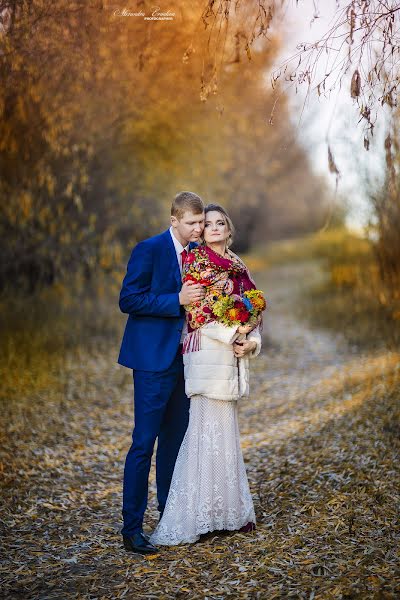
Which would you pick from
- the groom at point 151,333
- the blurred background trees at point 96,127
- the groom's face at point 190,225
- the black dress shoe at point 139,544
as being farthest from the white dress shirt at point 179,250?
the blurred background trees at point 96,127

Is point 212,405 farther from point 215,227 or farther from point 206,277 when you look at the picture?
point 215,227

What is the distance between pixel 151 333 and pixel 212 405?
491 millimetres

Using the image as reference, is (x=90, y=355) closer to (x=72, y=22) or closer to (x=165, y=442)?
(x=72, y=22)

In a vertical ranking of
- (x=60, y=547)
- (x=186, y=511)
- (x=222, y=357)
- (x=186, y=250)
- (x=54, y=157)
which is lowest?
(x=60, y=547)

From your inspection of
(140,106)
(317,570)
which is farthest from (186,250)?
(140,106)

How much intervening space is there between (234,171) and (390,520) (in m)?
14.7

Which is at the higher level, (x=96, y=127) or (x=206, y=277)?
(x=96, y=127)

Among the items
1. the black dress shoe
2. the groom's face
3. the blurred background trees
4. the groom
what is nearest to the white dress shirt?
the groom

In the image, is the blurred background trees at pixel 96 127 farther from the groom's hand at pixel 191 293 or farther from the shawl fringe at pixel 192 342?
the shawl fringe at pixel 192 342

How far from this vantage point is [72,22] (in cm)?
531

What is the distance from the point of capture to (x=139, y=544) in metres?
3.42

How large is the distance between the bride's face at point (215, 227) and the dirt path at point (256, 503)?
1.58m

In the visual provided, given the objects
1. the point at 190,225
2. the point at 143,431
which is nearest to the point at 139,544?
the point at 143,431

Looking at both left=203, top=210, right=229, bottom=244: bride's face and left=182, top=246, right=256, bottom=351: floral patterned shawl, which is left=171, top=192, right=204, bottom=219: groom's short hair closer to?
left=203, top=210, right=229, bottom=244: bride's face
